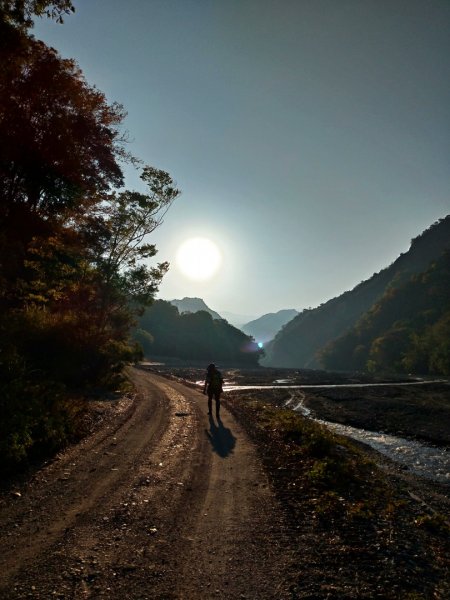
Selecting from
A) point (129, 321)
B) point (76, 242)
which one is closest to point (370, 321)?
point (129, 321)

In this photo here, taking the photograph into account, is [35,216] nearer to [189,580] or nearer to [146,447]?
[146,447]

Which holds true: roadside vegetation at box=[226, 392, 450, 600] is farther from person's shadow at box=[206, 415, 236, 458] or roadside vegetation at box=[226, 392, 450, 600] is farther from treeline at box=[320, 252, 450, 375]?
treeline at box=[320, 252, 450, 375]

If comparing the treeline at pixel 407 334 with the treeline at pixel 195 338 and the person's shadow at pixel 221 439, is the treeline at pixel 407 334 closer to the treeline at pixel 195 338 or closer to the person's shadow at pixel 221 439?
the treeline at pixel 195 338

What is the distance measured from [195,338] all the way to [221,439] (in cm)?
12502

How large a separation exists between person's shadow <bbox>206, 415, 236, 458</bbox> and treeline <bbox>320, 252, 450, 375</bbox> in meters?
84.1

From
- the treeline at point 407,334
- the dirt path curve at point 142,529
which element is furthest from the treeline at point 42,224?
the treeline at point 407,334

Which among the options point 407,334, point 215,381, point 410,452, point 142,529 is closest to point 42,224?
point 215,381

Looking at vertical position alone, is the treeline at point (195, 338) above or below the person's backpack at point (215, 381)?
above

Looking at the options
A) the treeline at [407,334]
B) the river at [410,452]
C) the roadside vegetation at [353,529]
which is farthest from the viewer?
the treeline at [407,334]

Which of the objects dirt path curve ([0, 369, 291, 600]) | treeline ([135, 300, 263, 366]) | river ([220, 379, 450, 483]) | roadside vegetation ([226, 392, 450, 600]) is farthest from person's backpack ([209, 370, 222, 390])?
treeline ([135, 300, 263, 366])

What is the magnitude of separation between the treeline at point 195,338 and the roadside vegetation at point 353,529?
11582cm

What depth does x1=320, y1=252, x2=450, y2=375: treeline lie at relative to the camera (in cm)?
9450

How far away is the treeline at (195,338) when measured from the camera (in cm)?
13138

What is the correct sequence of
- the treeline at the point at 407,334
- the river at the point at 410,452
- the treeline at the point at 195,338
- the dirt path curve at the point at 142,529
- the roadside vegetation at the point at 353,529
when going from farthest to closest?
the treeline at the point at 195,338, the treeline at the point at 407,334, the river at the point at 410,452, the roadside vegetation at the point at 353,529, the dirt path curve at the point at 142,529
